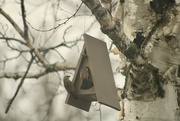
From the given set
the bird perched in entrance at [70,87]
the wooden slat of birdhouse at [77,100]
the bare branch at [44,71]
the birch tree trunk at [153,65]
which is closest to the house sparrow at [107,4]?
the birch tree trunk at [153,65]

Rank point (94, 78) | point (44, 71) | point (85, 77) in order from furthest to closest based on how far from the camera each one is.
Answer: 1. point (44, 71)
2. point (85, 77)
3. point (94, 78)

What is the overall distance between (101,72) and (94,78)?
0.22 feet

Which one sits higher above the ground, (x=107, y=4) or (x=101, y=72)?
(x=107, y=4)

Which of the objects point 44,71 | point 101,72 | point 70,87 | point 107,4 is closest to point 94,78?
point 101,72

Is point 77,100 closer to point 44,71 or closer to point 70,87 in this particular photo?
point 70,87

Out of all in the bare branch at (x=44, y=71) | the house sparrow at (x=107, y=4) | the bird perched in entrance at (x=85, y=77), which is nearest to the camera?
the house sparrow at (x=107, y=4)

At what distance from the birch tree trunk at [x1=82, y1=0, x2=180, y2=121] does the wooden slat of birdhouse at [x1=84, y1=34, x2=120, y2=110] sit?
0.06 meters

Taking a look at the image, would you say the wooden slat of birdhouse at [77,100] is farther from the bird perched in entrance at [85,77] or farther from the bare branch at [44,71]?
the bare branch at [44,71]

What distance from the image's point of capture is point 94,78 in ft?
4.18

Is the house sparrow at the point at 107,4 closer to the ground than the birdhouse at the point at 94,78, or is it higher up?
higher up

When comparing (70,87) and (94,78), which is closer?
(94,78)

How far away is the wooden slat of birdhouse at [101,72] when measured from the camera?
1.25m

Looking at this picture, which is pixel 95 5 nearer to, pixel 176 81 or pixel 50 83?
pixel 176 81

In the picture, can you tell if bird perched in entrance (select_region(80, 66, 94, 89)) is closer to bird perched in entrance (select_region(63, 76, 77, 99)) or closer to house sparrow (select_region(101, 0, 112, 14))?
bird perched in entrance (select_region(63, 76, 77, 99))
